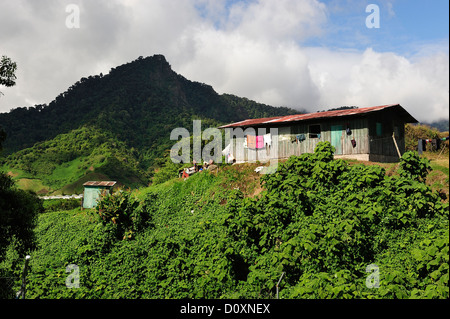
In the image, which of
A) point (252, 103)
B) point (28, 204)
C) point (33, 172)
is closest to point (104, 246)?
point (28, 204)

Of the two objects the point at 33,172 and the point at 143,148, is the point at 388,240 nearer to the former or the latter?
the point at 33,172

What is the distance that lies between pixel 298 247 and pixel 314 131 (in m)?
13.1

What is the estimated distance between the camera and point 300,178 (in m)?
13.9

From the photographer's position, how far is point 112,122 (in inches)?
4058

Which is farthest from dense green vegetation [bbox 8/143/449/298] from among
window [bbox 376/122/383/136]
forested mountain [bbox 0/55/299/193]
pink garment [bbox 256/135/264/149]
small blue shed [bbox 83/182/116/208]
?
forested mountain [bbox 0/55/299/193]

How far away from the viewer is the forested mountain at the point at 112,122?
73562 mm

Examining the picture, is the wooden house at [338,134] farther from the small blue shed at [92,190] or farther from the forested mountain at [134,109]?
the forested mountain at [134,109]

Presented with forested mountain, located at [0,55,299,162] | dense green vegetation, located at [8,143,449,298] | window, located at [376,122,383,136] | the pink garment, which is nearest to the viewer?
dense green vegetation, located at [8,143,449,298]

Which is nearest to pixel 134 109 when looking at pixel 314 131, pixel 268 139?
pixel 268 139

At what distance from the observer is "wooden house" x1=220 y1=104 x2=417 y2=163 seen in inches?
768

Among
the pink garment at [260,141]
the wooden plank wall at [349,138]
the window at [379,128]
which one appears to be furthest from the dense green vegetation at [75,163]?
the window at [379,128]

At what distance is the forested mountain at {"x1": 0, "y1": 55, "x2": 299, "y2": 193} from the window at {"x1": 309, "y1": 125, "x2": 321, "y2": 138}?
43297mm

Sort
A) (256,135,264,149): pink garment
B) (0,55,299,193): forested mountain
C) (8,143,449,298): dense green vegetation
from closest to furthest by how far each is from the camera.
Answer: (8,143,449,298): dense green vegetation → (256,135,264,149): pink garment → (0,55,299,193): forested mountain

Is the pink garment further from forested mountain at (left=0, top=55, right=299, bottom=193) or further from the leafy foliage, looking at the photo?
forested mountain at (left=0, top=55, right=299, bottom=193)
